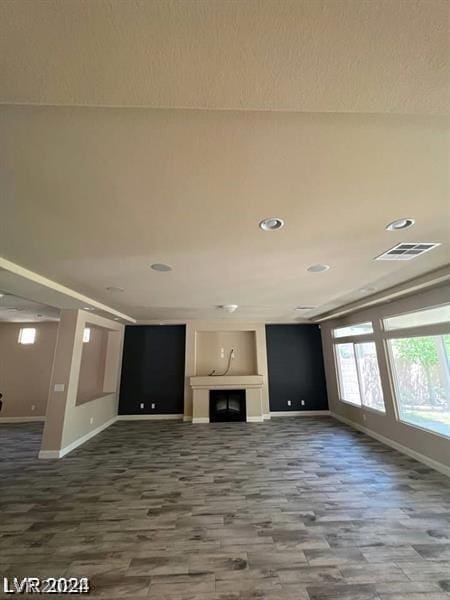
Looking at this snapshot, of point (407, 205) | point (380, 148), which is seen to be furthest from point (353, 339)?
point (380, 148)

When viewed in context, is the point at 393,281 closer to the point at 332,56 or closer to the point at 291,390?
the point at 332,56

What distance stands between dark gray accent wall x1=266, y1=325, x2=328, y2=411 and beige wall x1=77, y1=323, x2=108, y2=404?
187 inches

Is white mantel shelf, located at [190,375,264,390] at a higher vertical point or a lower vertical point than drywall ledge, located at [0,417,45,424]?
higher

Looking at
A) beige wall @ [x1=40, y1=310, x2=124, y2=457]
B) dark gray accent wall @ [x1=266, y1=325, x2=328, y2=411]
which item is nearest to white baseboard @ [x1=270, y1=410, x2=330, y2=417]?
dark gray accent wall @ [x1=266, y1=325, x2=328, y2=411]

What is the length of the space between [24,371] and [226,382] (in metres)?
5.67

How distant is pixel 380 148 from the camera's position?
126 centimetres

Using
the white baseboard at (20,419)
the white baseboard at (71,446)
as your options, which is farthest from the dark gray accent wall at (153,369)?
the white baseboard at (20,419)

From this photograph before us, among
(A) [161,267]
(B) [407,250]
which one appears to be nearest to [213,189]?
(A) [161,267]

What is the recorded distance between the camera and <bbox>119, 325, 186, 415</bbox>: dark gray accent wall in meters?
6.71

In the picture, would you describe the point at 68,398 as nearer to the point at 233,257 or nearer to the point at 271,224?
the point at 233,257

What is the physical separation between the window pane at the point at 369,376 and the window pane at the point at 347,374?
22cm

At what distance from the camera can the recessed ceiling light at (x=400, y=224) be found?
1.92m

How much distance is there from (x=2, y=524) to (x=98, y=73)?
12.9 ft

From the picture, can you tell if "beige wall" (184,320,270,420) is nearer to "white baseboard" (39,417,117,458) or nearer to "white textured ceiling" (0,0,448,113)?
"white baseboard" (39,417,117,458)
